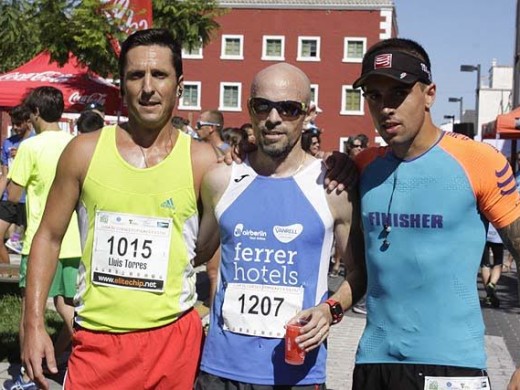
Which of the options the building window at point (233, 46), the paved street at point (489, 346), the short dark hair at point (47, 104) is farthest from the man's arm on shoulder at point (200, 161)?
the building window at point (233, 46)

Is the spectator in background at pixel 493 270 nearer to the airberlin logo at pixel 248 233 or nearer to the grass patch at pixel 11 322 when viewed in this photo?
the grass patch at pixel 11 322

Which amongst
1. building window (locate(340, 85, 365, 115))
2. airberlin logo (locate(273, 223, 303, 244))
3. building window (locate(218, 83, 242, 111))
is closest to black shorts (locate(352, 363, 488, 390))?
airberlin logo (locate(273, 223, 303, 244))

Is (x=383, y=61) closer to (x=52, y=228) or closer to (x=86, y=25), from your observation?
(x=52, y=228)

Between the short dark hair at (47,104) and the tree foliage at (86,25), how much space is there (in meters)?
8.34

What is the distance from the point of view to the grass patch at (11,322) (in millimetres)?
7160

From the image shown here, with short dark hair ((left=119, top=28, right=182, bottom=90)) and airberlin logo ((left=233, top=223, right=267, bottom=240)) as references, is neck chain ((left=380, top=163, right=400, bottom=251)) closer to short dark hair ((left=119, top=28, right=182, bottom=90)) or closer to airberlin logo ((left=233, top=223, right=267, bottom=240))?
airberlin logo ((left=233, top=223, right=267, bottom=240))

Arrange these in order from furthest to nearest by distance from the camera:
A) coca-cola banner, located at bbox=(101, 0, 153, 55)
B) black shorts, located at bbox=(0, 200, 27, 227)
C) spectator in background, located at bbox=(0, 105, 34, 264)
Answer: coca-cola banner, located at bbox=(101, 0, 153, 55) → black shorts, located at bbox=(0, 200, 27, 227) → spectator in background, located at bbox=(0, 105, 34, 264)

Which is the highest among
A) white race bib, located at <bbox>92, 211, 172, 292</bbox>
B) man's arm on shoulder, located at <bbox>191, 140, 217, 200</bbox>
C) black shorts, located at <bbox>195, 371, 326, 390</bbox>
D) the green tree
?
the green tree

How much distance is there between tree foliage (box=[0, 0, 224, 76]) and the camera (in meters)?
16.1

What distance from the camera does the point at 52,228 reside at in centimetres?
355

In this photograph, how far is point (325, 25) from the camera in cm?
6019

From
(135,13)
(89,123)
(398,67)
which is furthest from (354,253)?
(135,13)

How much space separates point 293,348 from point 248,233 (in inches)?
21.0

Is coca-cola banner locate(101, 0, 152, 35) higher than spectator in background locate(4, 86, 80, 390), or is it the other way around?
coca-cola banner locate(101, 0, 152, 35)
